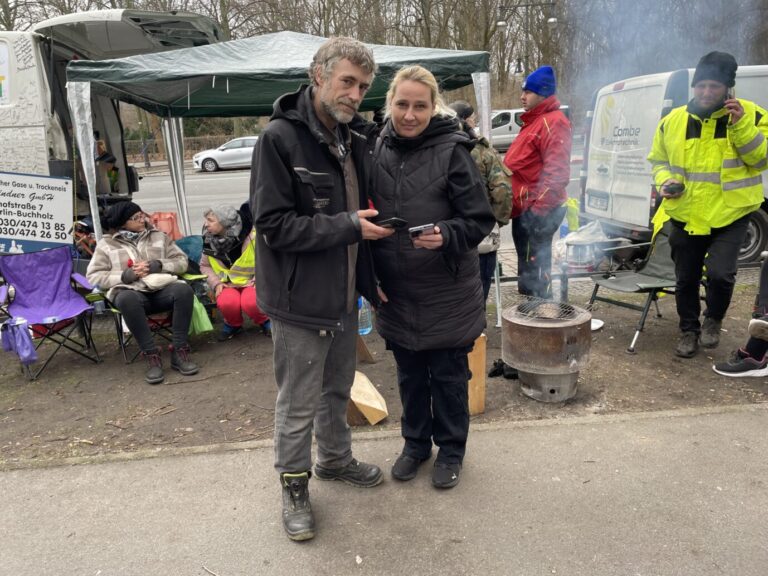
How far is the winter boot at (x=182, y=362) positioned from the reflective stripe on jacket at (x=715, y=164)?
3560 millimetres

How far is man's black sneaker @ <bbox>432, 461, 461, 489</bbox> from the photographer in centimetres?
273

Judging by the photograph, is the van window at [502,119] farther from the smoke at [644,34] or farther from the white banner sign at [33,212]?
the white banner sign at [33,212]

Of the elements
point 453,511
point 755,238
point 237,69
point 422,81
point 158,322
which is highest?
point 237,69

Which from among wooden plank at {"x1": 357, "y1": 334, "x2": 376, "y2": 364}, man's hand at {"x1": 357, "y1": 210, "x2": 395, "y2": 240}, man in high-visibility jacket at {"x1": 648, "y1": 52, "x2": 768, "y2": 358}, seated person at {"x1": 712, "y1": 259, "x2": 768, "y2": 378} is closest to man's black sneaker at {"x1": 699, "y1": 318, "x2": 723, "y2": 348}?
man in high-visibility jacket at {"x1": 648, "y1": 52, "x2": 768, "y2": 358}

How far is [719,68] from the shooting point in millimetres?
3633

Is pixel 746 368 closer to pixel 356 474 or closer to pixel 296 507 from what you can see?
pixel 356 474

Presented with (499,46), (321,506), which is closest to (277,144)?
(321,506)

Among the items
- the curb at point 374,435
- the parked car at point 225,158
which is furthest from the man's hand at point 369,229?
the parked car at point 225,158

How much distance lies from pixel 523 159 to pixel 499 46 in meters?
25.0

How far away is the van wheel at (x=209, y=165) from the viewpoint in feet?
72.7

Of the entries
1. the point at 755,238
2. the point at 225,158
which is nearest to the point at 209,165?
the point at 225,158

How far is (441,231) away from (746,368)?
2687 millimetres

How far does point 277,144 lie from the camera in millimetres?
2146

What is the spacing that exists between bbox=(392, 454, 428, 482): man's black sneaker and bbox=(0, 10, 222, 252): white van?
3.81 metres
